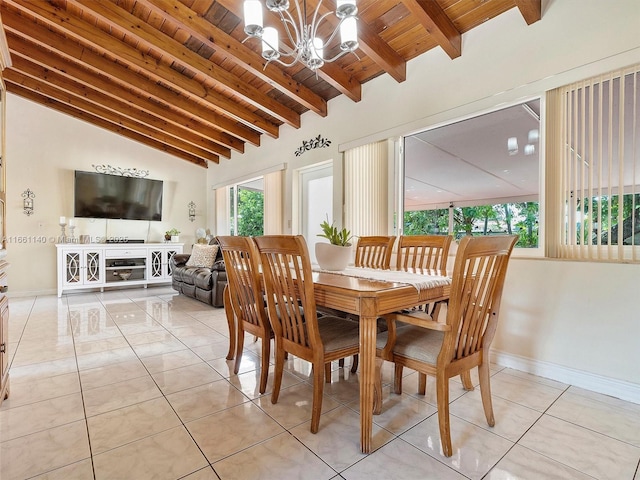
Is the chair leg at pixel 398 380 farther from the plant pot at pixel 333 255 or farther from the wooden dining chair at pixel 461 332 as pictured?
the plant pot at pixel 333 255

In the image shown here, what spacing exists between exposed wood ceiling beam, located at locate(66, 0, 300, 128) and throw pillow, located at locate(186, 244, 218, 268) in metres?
2.11

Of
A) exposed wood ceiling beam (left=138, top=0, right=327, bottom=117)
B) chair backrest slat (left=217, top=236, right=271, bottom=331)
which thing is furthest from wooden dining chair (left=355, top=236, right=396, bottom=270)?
exposed wood ceiling beam (left=138, top=0, right=327, bottom=117)

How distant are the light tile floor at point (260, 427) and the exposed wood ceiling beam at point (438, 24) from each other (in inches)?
102

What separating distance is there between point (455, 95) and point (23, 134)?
626cm

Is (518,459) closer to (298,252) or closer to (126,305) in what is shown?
(298,252)

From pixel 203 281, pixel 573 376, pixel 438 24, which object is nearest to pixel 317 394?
pixel 573 376

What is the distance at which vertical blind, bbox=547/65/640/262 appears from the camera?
6.32ft

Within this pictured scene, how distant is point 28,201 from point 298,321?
5736 millimetres

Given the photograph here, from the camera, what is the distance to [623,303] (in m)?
1.92

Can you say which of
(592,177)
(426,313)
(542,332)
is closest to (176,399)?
(426,313)

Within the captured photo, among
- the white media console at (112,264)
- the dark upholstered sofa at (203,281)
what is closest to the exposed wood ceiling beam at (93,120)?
the white media console at (112,264)

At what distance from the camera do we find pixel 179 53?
3270 mm

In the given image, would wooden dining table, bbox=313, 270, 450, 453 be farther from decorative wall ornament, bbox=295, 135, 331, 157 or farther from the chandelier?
decorative wall ornament, bbox=295, 135, 331, 157

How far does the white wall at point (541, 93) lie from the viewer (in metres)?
1.93
